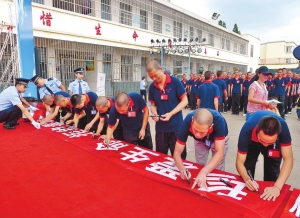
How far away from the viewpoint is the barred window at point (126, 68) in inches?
391

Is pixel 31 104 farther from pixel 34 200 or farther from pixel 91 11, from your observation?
pixel 91 11

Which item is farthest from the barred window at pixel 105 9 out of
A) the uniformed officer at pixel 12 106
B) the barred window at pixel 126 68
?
the uniformed officer at pixel 12 106

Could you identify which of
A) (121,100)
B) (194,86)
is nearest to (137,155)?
(121,100)

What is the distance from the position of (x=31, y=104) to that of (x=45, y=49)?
295 cm

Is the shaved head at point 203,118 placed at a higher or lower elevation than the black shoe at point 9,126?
higher

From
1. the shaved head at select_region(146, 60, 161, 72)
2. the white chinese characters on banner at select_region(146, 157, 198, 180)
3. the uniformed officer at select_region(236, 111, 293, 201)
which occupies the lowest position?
the white chinese characters on banner at select_region(146, 157, 198, 180)

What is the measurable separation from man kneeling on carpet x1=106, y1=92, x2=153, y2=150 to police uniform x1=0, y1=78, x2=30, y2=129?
2099mm

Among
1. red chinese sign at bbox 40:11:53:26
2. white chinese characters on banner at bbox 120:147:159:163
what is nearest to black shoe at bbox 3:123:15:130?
white chinese characters on banner at bbox 120:147:159:163

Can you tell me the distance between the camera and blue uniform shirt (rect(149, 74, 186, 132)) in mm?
2400

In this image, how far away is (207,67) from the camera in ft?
59.0

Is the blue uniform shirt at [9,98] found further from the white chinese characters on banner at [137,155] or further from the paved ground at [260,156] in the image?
the paved ground at [260,156]

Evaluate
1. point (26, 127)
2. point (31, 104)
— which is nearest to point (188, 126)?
point (26, 127)

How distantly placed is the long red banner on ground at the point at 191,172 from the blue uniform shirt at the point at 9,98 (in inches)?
63.3

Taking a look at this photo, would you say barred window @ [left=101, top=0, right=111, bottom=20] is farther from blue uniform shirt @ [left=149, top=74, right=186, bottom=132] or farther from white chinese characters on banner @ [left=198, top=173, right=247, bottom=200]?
white chinese characters on banner @ [left=198, top=173, right=247, bottom=200]
